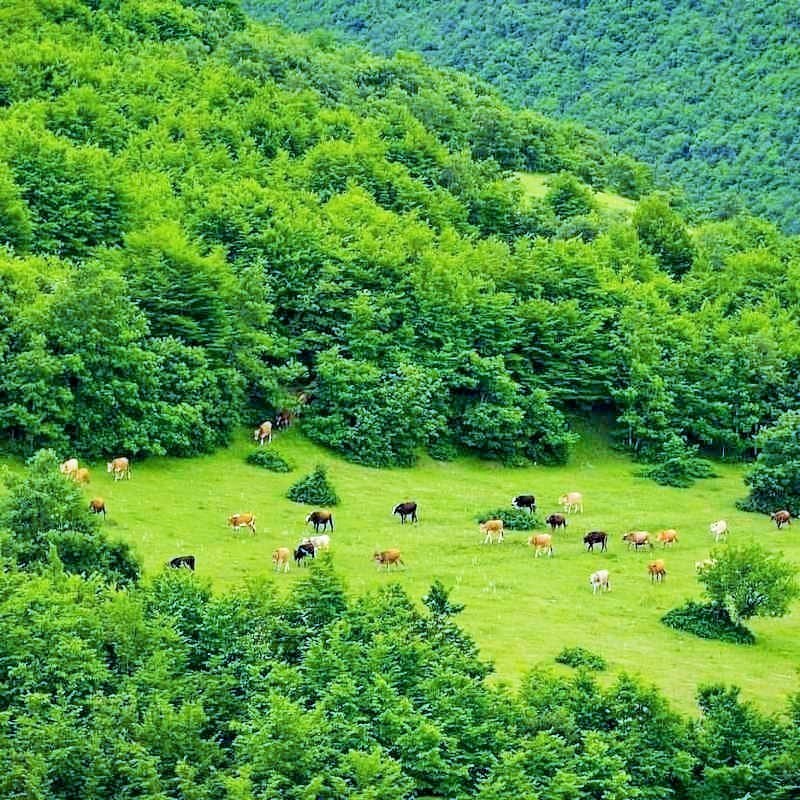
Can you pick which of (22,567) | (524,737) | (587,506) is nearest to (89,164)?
(587,506)

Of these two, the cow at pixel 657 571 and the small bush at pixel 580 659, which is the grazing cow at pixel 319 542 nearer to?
the small bush at pixel 580 659

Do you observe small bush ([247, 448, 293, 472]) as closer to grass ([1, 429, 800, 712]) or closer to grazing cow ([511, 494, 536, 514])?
grass ([1, 429, 800, 712])

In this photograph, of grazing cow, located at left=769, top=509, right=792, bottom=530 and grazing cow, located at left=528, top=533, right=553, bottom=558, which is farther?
grazing cow, located at left=769, top=509, right=792, bottom=530

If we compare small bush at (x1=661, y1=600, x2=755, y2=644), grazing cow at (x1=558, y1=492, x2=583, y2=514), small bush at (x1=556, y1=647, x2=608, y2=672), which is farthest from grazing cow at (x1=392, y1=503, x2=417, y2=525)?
small bush at (x1=556, y1=647, x2=608, y2=672)

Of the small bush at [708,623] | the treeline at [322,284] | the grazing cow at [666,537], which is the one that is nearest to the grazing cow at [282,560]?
the treeline at [322,284]

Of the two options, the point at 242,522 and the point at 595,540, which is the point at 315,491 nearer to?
the point at 242,522
